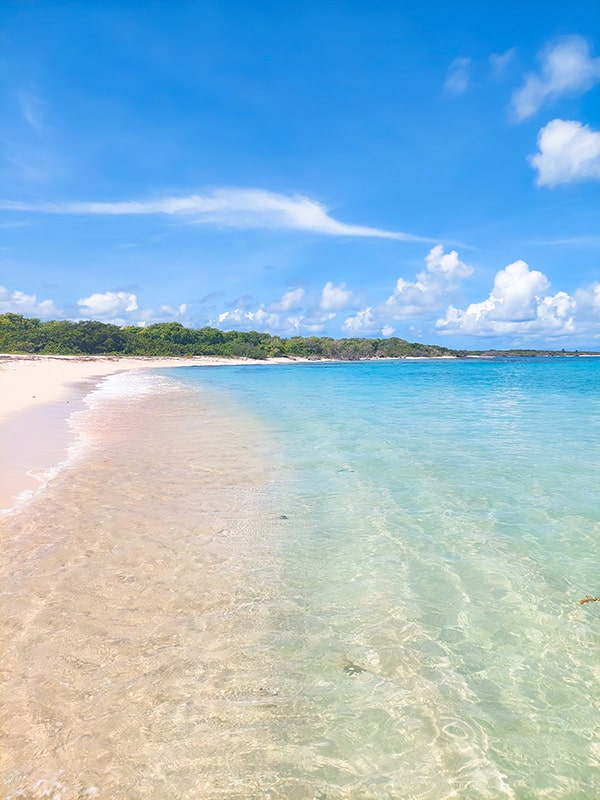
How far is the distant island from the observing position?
289 ft

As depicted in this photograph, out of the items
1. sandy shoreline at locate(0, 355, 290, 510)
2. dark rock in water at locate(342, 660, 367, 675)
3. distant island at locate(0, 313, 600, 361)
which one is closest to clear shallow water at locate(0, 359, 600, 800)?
dark rock in water at locate(342, 660, 367, 675)

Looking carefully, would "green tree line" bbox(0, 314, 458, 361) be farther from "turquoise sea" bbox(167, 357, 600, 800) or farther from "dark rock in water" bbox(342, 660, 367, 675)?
"dark rock in water" bbox(342, 660, 367, 675)

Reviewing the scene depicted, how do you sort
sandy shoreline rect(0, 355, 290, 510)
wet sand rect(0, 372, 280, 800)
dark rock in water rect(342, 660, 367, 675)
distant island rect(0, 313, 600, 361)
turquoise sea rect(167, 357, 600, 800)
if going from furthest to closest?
distant island rect(0, 313, 600, 361)
sandy shoreline rect(0, 355, 290, 510)
dark rock in water rect(342, 660, 367, 675)
turquoise sea rect(167, 357, 600, 800)
wet sand rect(0, 372, 280, 800)

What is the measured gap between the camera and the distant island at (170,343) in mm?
88119

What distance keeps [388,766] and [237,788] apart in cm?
89

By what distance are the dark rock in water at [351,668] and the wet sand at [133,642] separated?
0.58 metres

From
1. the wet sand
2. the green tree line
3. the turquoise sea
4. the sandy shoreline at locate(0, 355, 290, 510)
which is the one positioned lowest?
the turquoise sea

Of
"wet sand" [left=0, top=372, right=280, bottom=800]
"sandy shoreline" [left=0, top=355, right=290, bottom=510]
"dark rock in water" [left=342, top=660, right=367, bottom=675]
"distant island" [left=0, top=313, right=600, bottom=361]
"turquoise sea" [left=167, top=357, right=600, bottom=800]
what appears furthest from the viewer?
"distant island" [left=0, top=313, right=600, bottom=361]

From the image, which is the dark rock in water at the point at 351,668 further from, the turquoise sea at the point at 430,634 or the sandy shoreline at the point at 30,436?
the sandy shoreline at the point at 30,436

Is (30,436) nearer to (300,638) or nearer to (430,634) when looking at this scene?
(300,638)

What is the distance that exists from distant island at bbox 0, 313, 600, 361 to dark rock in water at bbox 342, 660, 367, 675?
90.6 metres

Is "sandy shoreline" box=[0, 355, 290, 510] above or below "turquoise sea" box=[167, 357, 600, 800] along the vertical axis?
above

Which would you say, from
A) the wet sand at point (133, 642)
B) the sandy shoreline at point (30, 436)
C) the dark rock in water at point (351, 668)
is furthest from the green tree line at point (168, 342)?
the dark rock in water at point (351, 668)

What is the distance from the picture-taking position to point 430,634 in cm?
432
